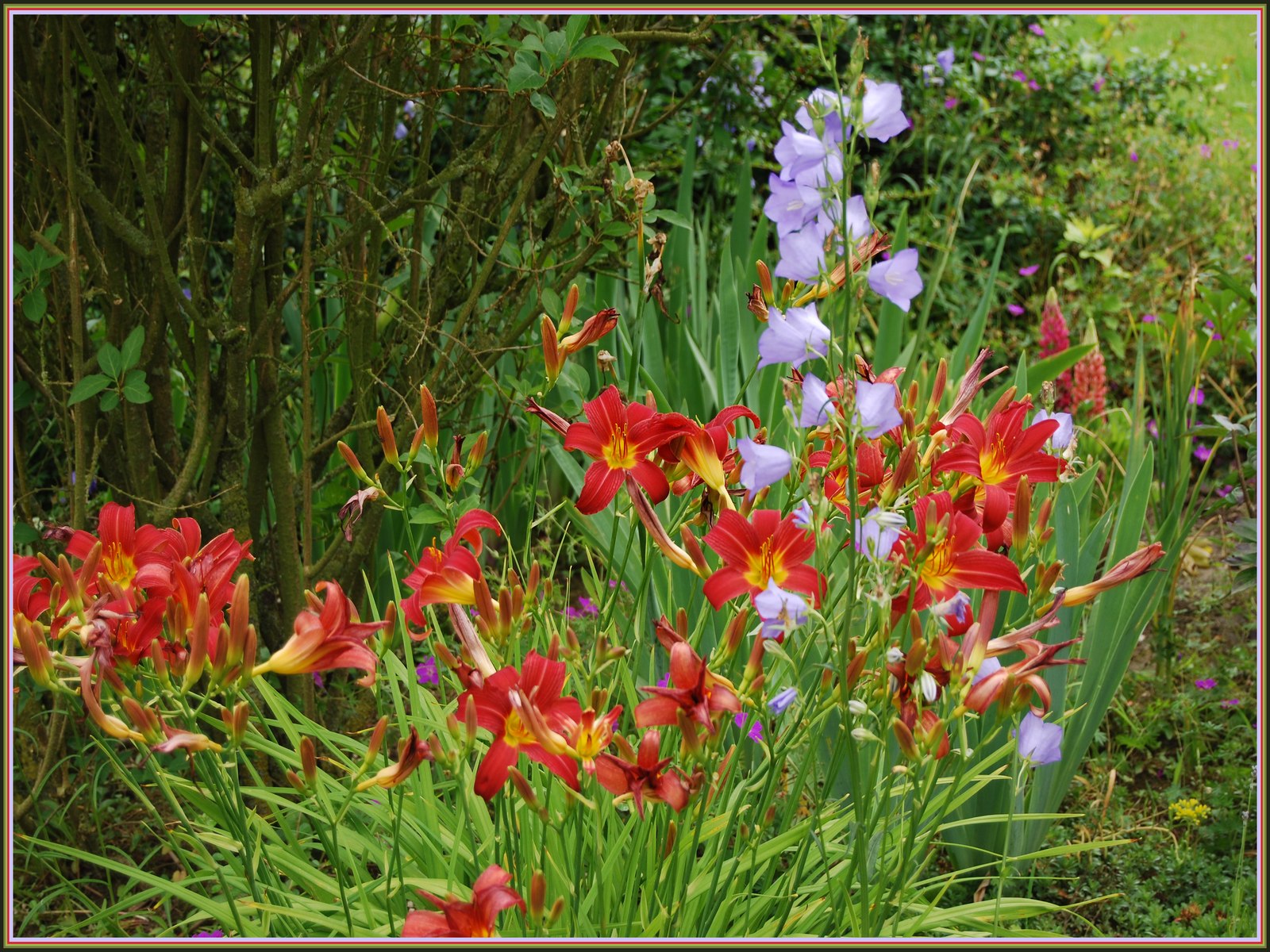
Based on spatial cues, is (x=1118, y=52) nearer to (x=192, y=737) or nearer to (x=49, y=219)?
(x=49, y=219)

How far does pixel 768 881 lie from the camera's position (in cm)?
163

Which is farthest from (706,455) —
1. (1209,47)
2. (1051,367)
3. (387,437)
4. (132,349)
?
(1209,47)

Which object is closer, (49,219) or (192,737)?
(192,737)

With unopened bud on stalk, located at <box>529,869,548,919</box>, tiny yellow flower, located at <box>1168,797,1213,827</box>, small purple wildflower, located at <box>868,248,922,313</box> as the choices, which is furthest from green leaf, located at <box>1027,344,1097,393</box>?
unopened bud on stalk, located at <box>529,869,548,919</box>

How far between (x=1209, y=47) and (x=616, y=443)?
868cm

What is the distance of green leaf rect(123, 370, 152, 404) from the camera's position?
194 centimetres

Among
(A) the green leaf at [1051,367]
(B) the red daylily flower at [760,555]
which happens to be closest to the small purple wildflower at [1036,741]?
(B) the red daylily flower at [760,555]

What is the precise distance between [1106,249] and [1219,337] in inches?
53.4

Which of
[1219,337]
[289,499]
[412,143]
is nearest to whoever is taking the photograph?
[289,499]

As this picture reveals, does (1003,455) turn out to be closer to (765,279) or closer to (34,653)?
(765,279)

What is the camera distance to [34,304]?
76.6 inches

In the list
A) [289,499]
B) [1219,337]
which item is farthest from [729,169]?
[289,499]

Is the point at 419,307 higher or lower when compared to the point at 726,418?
lower

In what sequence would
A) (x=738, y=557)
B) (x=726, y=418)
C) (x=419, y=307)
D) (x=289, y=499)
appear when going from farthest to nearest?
(x=419, y=307), (x=289, y=499), (x=726, y=418), (x=738, y=557)
